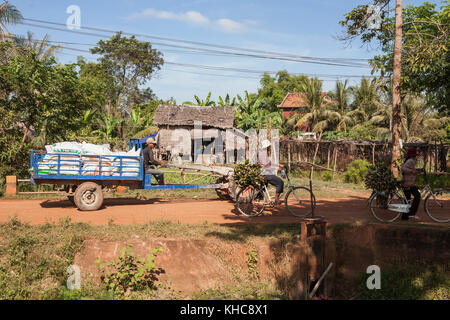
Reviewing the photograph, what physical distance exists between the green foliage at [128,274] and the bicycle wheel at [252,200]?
3.31 meters

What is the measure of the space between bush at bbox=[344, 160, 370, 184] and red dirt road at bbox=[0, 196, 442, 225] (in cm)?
562

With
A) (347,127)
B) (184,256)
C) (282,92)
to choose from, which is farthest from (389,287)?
(282,92)

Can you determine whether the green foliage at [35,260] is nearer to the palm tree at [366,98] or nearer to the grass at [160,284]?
the grass at [160,284]

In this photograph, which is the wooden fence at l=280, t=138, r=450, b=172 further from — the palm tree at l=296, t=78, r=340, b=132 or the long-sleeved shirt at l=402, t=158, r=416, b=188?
the palm tree at l=296, t=78, r=340, b=132

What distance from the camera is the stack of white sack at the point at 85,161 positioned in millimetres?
9680

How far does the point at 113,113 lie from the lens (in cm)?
3494

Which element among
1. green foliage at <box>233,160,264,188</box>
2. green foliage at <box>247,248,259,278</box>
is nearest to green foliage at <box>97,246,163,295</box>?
green foliage at <box>247,248,259,278</box>

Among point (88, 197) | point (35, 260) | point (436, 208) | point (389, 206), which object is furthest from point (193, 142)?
point (35, 260)

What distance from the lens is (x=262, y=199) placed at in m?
9.46

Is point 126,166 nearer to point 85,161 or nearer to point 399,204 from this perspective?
point 85,161

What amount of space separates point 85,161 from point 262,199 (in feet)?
15.2

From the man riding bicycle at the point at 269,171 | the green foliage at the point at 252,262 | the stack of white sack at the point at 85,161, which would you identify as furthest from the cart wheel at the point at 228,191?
the green foliage at the point at 252,262

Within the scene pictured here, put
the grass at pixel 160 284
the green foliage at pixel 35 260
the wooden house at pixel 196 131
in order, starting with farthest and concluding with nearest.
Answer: the wooden house at pixel 196 131
the grass at pixel 160 284
the green foliage at pixel 35 260
